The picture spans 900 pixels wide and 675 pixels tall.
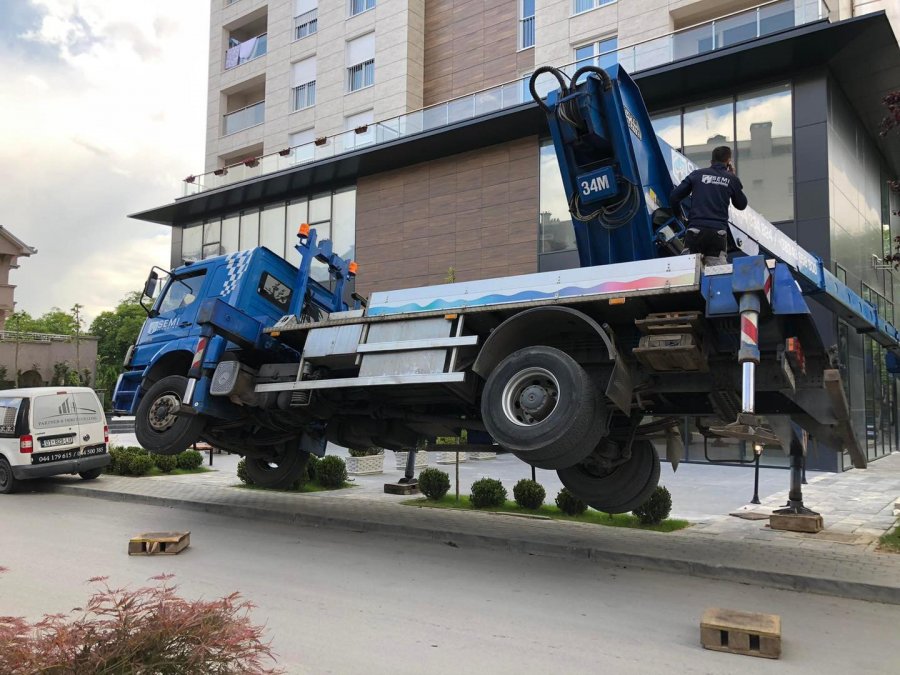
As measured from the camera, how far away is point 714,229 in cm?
648

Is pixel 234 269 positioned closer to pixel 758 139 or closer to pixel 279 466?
pixel 279 466

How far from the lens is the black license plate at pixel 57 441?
12.6 meters

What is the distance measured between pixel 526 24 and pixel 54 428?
1863 centimetres

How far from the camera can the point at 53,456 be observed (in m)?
12.7

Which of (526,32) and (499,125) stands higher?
(526,32)

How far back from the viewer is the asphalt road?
4.50 meters

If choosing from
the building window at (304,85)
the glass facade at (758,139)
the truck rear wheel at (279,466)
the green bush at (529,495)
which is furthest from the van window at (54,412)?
the building window at (304,85)

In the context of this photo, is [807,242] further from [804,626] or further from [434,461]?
[804,626]

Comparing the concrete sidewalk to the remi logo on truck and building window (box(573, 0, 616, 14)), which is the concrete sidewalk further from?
building window (box(573, 0, 616, 14))

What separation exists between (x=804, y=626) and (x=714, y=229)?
3399mm

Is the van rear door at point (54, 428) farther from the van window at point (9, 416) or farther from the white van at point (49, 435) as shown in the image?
the van window at point (9, 416)

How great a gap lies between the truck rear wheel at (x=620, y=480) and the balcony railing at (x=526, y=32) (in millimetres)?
18318

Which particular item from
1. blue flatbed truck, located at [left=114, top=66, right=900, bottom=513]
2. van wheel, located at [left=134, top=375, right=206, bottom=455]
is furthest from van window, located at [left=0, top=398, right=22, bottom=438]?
van wheel, located at [left=134, top=375, right=206, bottom=455]

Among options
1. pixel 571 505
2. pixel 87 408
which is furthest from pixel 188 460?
Result: pixel 571 505
